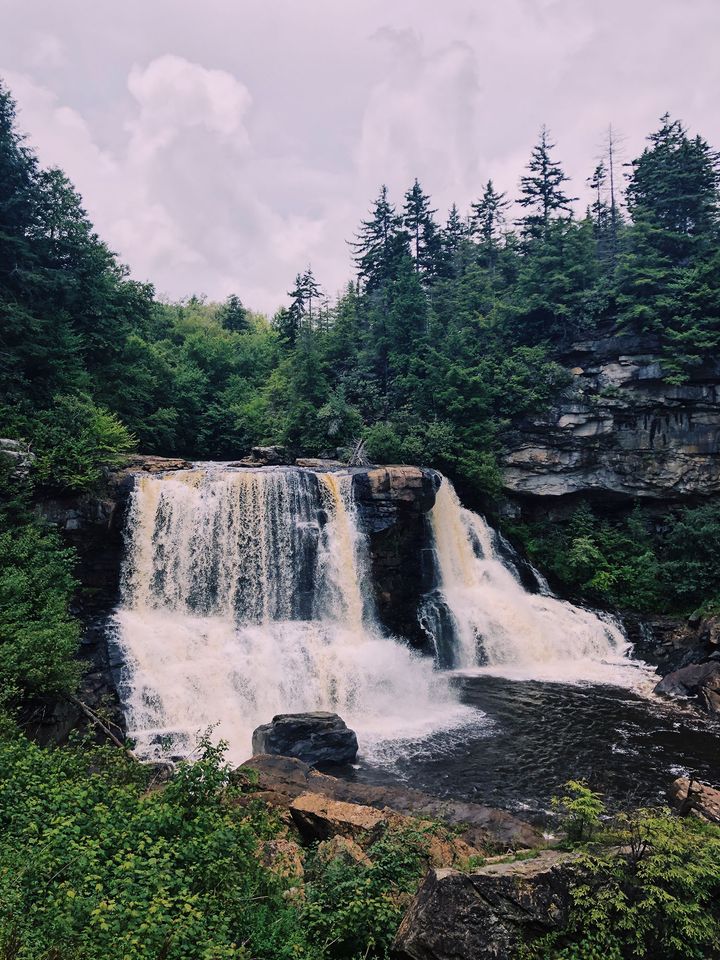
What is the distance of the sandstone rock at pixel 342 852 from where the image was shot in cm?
618

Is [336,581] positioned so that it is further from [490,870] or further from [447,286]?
[447,286]

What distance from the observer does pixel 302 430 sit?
89.9ft

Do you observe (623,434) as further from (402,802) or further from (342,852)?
(342,852)

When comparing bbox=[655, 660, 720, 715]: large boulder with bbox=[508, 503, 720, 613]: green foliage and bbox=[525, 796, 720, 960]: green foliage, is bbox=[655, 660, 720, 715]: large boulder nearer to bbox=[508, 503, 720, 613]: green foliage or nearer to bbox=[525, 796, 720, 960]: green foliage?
bbox=[508, 503, 720, 613]: green foliage

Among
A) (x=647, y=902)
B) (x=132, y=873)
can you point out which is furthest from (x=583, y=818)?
(x=132, y=873)

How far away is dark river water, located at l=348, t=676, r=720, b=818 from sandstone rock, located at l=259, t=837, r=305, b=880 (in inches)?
180

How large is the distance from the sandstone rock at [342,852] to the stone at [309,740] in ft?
16.1

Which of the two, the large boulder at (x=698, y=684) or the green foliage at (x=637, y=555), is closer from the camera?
the large boulder at (x=698, y=684)

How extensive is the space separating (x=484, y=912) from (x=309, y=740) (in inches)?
302

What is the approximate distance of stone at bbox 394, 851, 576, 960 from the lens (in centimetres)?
452

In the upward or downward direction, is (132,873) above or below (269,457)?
below

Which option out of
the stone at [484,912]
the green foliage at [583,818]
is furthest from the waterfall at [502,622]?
the stone at [484,912]

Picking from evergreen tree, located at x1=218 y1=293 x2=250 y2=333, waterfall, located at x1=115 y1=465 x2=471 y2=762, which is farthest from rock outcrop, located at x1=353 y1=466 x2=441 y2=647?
evergreen tree, located at x1=218 y1=293 x2=250 y2=333

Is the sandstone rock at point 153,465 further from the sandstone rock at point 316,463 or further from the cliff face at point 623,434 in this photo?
the cliff face at point 623,434
